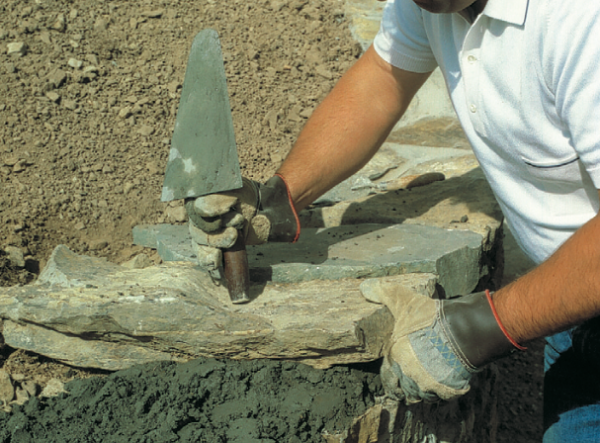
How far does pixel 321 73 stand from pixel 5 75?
1944 mm

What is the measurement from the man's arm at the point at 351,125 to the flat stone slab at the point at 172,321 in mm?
546

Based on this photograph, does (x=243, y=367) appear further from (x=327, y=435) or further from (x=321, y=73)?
(x=321, y=73)

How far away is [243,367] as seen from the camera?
6.41 feet

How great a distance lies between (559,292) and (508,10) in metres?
0.80

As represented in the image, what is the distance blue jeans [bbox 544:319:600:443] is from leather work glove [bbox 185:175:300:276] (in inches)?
42.9

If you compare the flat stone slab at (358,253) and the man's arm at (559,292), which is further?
the flat stone slab at (358,253)

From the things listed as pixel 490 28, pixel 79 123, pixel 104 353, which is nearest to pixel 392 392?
pixel 104 353

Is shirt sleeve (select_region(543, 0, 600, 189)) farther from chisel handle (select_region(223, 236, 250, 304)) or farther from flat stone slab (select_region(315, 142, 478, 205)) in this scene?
flat stone slab (select_region(315, 142, 478, 205))

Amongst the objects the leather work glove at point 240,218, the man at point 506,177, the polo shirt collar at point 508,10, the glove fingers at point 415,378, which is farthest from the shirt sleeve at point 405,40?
the glove fingers at point 415,378

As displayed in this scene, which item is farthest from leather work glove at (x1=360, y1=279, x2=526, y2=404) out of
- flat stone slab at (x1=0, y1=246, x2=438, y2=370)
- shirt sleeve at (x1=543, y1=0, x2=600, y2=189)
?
shirt sleeve at (x1=543, y1=0, x2=600, y2=189)

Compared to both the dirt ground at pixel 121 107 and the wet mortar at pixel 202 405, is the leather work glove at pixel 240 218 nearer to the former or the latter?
the wet mortar at pixel 202 405

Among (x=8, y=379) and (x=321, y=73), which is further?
(x=321, y=73)

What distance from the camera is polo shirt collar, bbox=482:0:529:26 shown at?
156cm

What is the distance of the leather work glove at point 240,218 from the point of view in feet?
5.88
